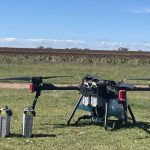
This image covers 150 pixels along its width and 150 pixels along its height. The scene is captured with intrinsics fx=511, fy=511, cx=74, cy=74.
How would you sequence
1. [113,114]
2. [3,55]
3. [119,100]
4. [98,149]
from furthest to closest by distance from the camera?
[3,55] < [113,114] < [119,100] < [98,149]

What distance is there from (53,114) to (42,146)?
4.32m

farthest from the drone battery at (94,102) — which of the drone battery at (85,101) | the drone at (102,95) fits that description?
the drone battery at (85,101)

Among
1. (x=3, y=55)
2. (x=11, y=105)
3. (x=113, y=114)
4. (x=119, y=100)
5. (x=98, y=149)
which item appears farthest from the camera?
(x=3, y=55)

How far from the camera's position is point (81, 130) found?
10523 millimetres

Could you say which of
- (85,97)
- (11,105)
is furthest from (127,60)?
(85,97)

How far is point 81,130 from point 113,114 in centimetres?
76

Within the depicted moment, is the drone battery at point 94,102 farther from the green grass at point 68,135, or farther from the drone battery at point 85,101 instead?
the green grass at point 68,135

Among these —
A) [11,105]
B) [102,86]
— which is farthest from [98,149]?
[11,105]

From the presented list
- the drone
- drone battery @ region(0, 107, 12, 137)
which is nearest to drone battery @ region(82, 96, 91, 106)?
the drone

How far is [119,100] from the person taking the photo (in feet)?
32.9

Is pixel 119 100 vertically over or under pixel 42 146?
over

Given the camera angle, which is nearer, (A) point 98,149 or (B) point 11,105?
(A) point 98,149

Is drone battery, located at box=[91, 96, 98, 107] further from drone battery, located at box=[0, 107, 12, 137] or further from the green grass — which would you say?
drone battery, located at box=[0, 107, 12, 137]

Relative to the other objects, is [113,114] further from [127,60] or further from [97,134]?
[127,60]
